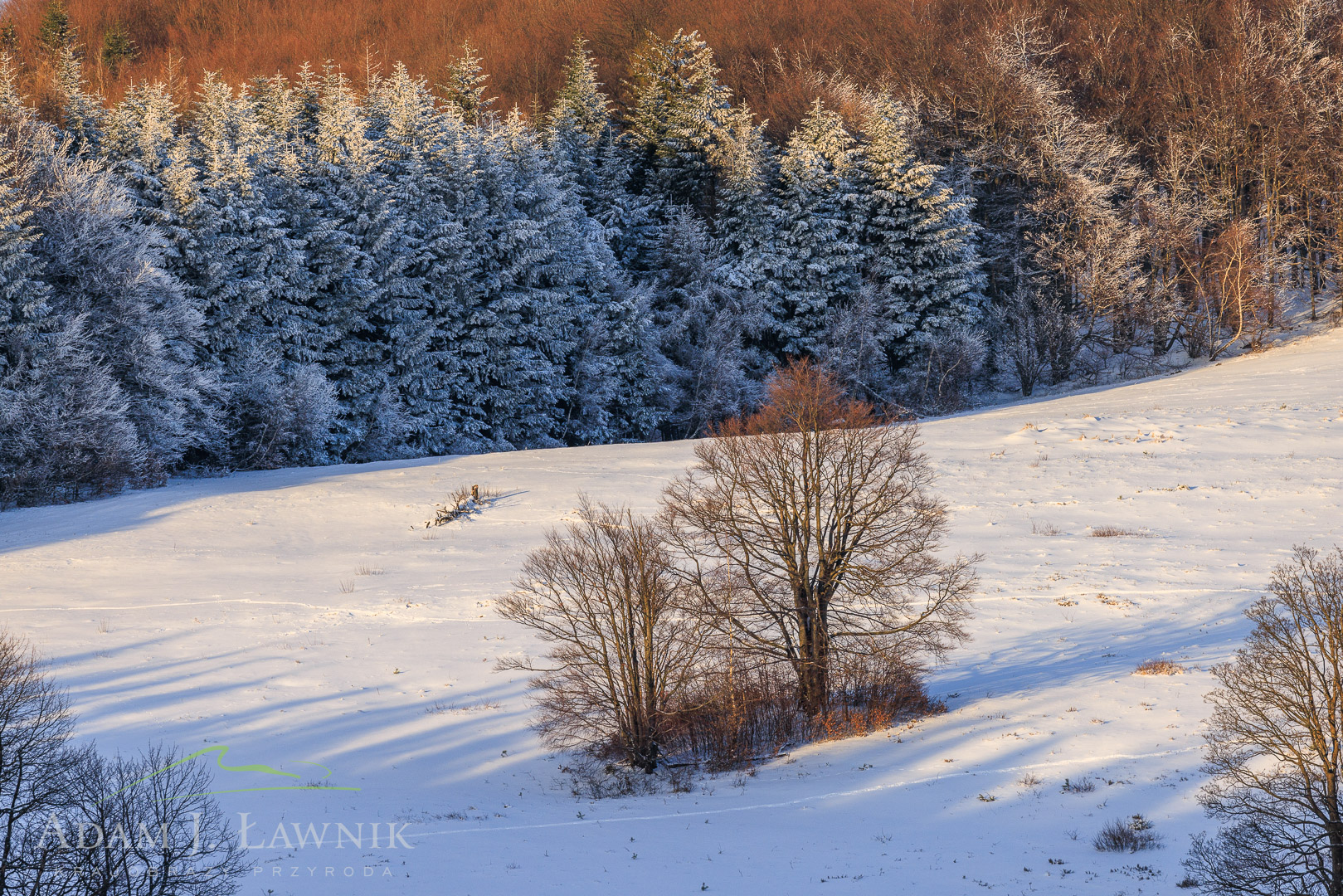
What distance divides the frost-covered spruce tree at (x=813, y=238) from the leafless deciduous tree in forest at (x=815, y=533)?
3035cm

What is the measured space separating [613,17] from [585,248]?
25137mm

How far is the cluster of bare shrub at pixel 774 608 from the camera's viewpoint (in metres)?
15.5

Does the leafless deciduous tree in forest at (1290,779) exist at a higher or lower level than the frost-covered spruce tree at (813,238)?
lower

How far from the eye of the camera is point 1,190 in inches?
1152

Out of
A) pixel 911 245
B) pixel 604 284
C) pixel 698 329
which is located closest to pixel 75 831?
pixel 604 284

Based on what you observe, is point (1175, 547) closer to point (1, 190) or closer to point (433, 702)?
point (433, 702)

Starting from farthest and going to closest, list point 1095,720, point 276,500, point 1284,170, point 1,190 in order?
point 1284,170 → point 1,190 → point 276,500 → point 1095,720

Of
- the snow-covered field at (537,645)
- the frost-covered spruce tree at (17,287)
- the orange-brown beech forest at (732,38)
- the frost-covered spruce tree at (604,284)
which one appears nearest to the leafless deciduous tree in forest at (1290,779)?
the snow-covered field at (537,645)

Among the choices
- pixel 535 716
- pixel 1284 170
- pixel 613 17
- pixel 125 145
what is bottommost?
pixel 535 716

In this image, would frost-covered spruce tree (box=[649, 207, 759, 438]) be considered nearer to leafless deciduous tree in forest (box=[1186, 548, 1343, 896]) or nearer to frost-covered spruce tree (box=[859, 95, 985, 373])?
frost-covered spruce tree (box=[859, 95, 985, 373])

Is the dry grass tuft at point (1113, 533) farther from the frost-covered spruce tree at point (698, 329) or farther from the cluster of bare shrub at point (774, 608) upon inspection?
the frost-covered spruce tree at point (698, 329)

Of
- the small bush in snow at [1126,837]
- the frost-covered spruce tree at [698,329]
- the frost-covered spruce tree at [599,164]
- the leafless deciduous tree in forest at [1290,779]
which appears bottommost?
the small bush in snow at [1126,837]

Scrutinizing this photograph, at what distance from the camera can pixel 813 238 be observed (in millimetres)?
47281

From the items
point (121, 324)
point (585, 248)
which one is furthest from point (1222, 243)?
point (121, 324)
